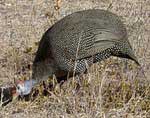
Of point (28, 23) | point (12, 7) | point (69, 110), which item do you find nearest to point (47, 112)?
point (69, 110)

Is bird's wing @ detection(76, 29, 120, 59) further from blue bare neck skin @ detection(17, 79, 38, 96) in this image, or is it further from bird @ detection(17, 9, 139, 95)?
blue bare neck skin @ detection(17, 79, 38, 96)

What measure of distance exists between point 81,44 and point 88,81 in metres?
0.29

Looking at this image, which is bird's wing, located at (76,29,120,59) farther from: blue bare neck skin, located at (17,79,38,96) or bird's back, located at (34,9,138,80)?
blue bare neck skin, located at (17,79,38,96)

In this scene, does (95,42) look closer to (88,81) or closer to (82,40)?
(82,40)

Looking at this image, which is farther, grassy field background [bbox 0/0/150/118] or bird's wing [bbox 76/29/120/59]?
bird's wing [bbox 76/29/120/59]

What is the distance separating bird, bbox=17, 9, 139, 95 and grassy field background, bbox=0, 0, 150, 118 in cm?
11

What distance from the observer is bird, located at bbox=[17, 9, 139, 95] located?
14.6ft

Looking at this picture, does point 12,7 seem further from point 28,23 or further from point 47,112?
point 47,112

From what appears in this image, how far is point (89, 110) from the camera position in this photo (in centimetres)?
400

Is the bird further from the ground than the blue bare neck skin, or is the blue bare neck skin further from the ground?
the bird

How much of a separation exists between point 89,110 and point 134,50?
1.17 metres

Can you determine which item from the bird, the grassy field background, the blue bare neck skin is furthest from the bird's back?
the blue bare neck skin

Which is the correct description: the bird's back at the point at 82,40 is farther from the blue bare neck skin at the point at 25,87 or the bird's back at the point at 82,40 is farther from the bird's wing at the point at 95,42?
the blue bare neck skin at the point at 25,87

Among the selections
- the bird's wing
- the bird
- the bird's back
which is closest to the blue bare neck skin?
the bird
